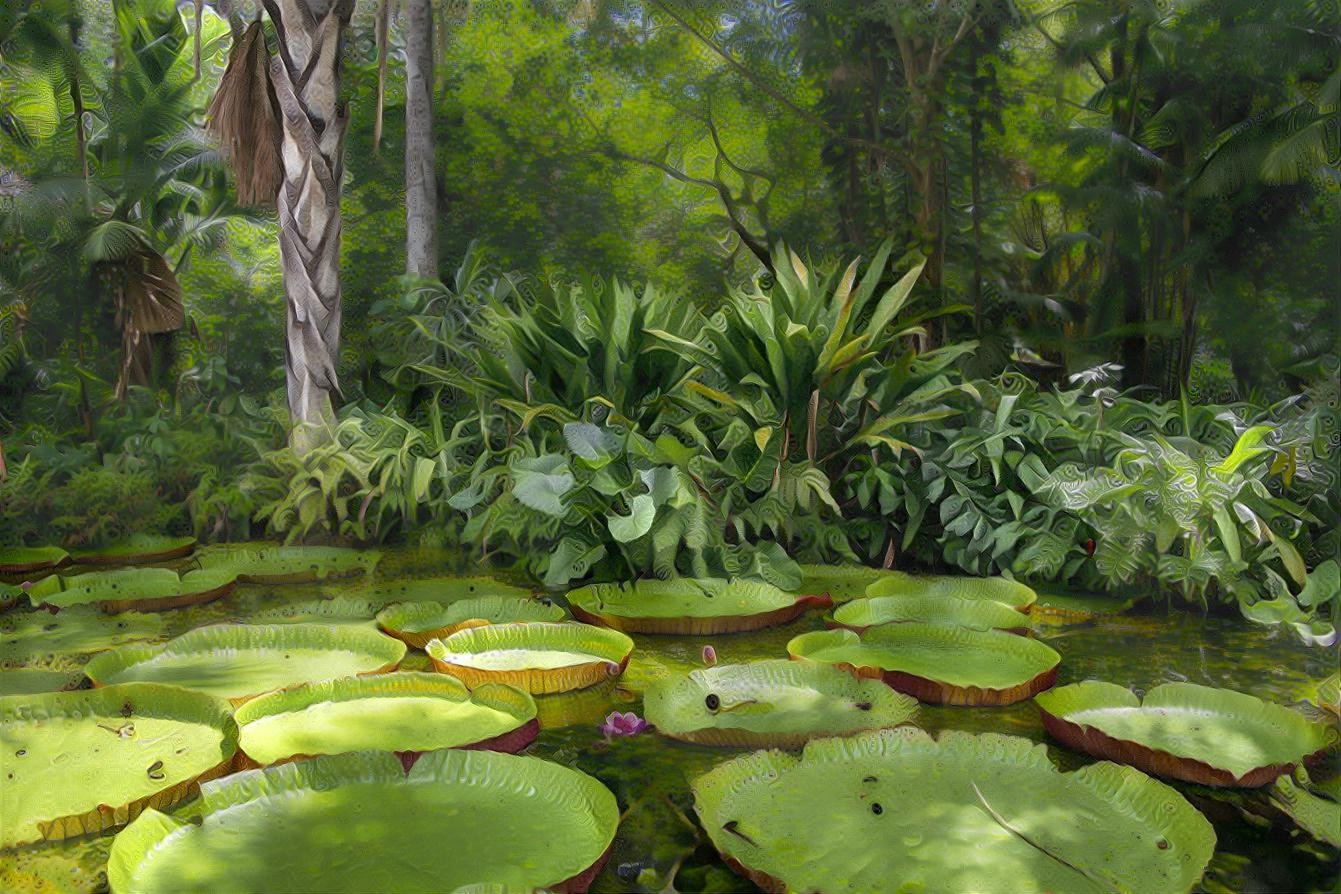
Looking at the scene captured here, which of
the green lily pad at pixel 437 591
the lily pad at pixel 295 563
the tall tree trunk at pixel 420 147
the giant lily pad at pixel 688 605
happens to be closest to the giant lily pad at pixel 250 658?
the green lily pad at pixel 437 591

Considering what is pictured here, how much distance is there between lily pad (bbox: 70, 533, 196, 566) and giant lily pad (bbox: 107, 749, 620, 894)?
2015 mm

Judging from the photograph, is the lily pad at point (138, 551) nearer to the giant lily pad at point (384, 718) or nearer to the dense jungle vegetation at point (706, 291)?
the dense jungle vegetation at point (706, 291)

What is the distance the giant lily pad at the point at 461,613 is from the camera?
1.86 meters

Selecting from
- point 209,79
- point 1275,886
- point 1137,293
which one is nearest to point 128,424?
point 209,79

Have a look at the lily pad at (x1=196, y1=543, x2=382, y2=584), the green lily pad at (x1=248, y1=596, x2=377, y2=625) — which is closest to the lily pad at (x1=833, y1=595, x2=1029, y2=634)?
the green lily pad at (x1=248, y1=596, x2=377, y2=625)

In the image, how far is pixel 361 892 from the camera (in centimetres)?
88

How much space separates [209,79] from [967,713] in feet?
18.4

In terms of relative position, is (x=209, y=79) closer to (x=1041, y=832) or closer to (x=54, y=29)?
(x=54, y=29)

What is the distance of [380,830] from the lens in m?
0.99

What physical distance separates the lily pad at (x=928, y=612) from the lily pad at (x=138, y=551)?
217 cm

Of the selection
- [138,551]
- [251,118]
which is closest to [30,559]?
[138,551]

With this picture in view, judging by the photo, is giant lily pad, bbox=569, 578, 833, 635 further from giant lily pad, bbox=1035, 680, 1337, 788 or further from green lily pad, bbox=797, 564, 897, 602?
giant lily pad, bbox=1035, 680, 1337, 788

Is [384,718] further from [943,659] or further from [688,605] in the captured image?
[943,659]

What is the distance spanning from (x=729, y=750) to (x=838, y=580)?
1.06m
